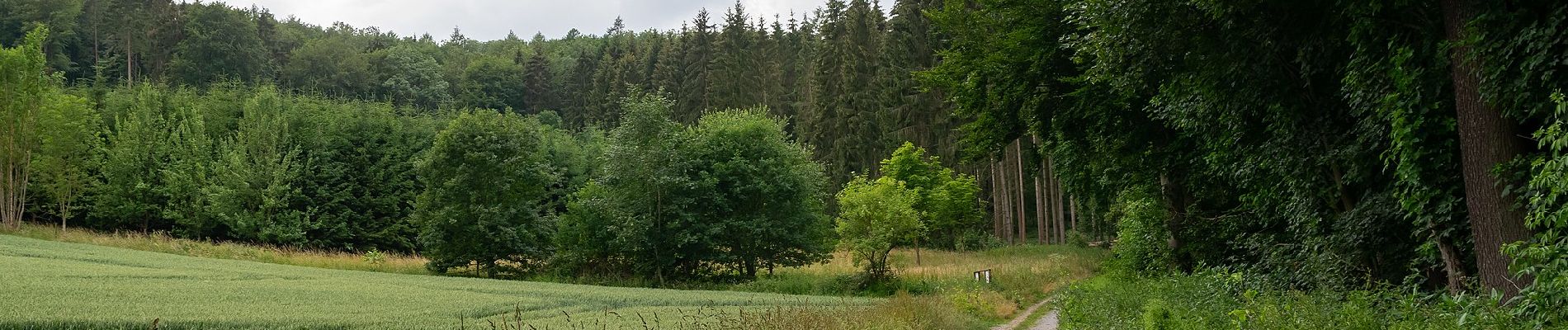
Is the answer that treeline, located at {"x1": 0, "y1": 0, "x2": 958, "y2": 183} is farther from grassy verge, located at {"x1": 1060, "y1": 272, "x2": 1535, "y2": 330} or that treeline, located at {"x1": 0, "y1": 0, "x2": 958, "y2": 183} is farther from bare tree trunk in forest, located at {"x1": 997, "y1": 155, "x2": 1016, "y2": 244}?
grassy verge, located at {"x1": 1060, "y1": 272, "x2": 1535, "y2": 330}

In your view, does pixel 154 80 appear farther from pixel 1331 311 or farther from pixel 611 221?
pixel 1331 311

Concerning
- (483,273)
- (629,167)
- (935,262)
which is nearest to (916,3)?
(935,262)

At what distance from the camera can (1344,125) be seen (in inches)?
433

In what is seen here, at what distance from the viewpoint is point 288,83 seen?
71125mm

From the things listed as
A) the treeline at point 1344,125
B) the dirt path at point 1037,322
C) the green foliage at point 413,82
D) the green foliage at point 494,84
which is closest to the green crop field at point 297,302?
the dirt path at point 1037,322

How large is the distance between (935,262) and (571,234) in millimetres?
14581

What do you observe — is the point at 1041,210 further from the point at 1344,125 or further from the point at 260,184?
the point at 260,184

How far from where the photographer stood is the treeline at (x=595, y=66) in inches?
1849

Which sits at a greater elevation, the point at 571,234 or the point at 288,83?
the point at 288,83

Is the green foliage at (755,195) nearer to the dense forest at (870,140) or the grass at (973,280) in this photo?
the dense forest at (870,140)

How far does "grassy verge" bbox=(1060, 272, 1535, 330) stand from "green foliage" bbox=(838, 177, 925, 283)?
12.8 metres

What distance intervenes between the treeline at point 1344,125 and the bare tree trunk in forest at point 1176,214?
1.97 feet

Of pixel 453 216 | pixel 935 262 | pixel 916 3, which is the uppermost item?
pixel 916 3

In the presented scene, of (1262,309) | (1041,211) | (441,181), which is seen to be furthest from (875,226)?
(1041,211)
